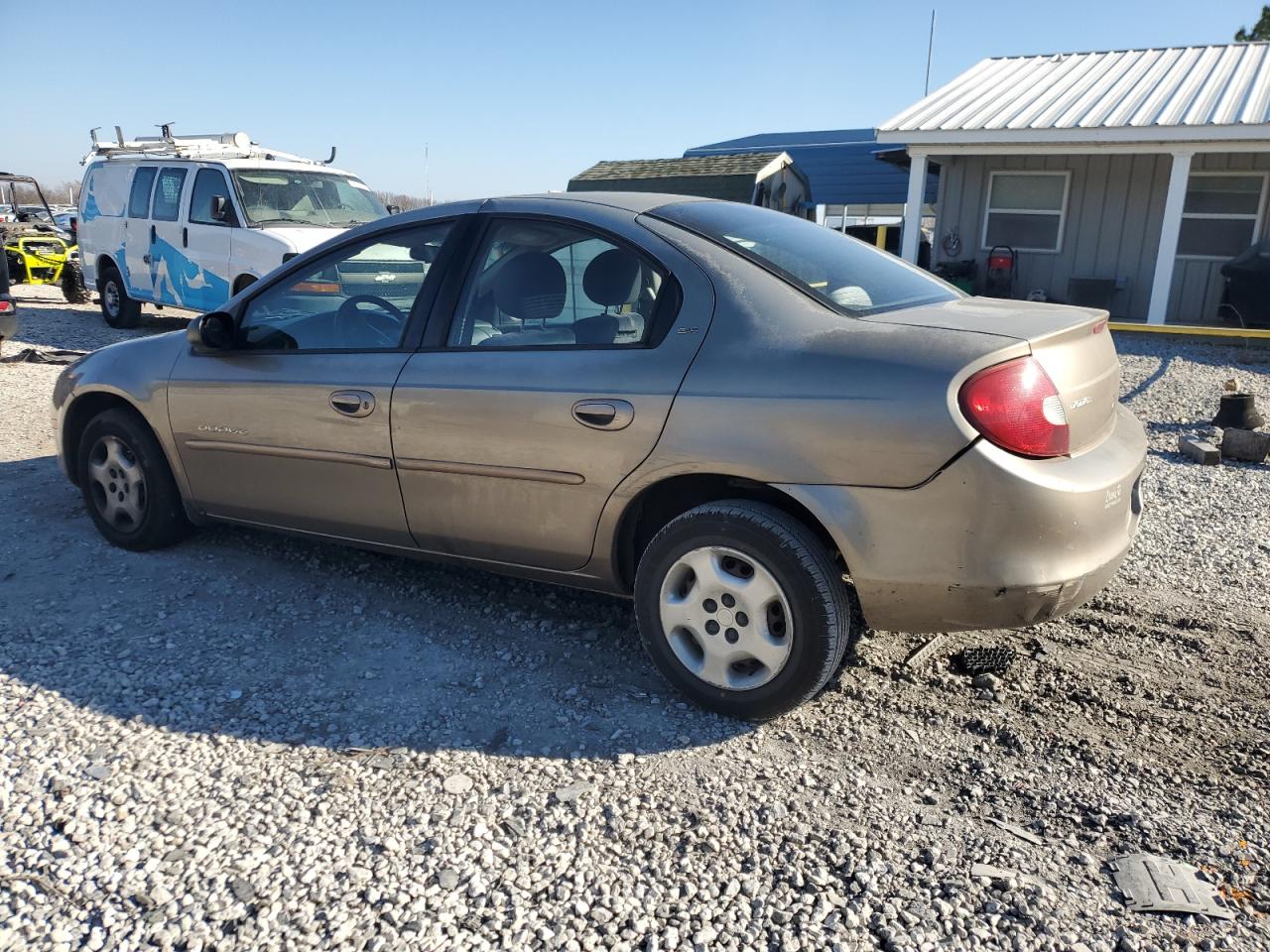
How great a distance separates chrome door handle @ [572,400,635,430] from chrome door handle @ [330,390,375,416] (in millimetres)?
933

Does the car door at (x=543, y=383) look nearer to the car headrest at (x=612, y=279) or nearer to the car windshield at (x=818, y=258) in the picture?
the car headrest at (x=612, y=279)

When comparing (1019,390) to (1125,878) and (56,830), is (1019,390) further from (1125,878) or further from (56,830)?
(56,830)

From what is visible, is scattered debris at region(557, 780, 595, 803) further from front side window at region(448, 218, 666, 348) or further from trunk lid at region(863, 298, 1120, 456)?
trunk lid at region(863, 298, 1120, 456)

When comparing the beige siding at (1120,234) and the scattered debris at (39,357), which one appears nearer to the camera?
the scattered debris at (39,357)

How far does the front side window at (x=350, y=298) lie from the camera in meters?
3.77

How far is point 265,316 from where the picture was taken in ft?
13.5

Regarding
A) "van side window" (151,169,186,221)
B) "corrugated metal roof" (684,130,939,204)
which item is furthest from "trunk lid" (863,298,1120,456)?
"corrugated metal roof" (684,130,939,204)

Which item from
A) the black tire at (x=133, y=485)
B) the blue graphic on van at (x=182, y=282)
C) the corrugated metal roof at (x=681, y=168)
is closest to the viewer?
the black tire at (x=133, y=485)

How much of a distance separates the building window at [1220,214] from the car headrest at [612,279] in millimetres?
13350

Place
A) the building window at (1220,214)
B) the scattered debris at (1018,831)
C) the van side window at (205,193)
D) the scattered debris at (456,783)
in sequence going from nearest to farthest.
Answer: the scattered debris at (1018,831), the scattered debris at (456,783), the van side window at (205,193), the building window at (1220,214)

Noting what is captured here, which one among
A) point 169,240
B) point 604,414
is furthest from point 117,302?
point 604,414

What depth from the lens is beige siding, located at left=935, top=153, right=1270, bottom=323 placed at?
14.1 meters

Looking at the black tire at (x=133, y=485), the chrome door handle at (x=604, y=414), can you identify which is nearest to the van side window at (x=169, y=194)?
the black tire at (x=133, y=485)

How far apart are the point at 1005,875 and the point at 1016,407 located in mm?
1228
